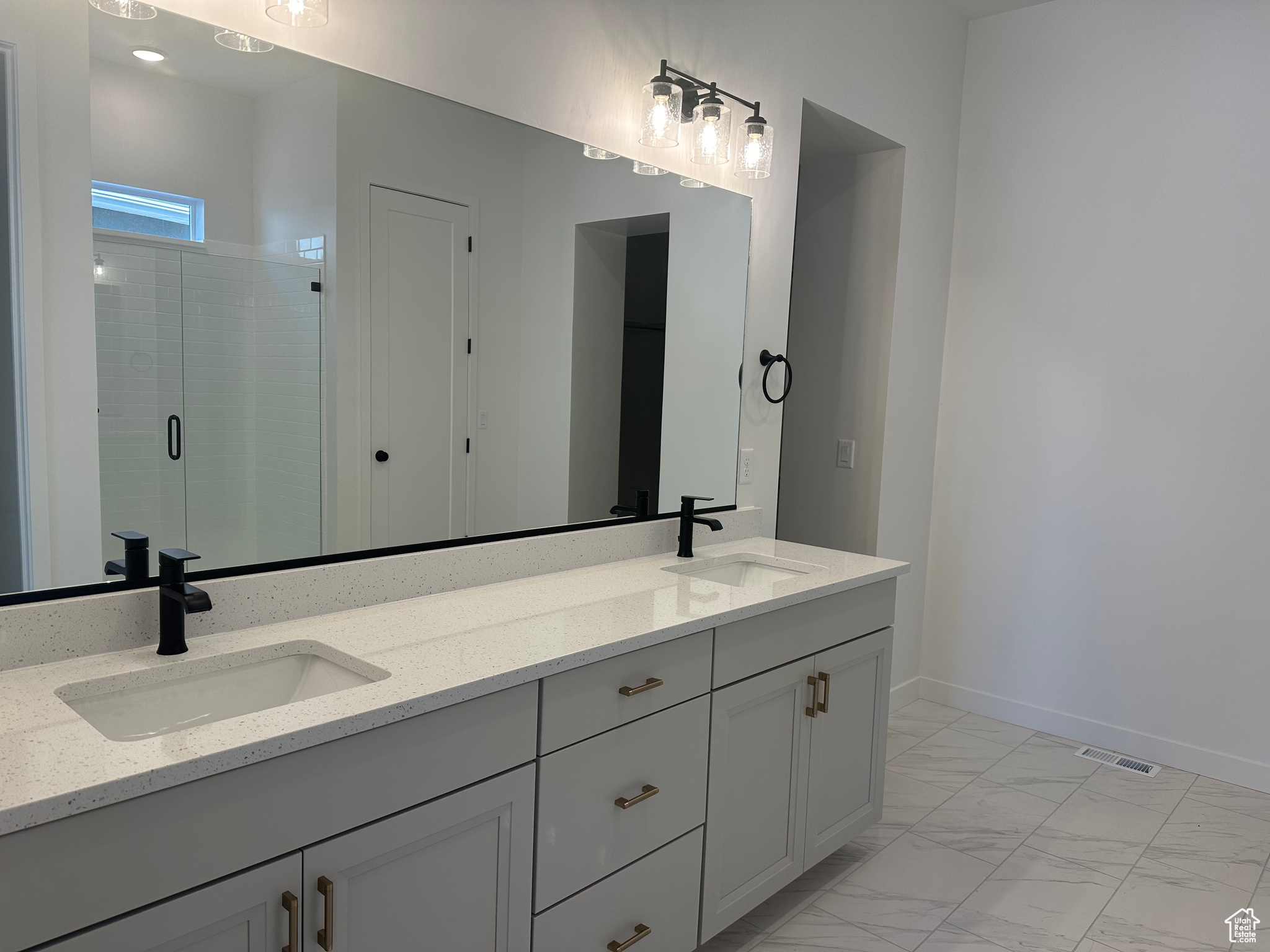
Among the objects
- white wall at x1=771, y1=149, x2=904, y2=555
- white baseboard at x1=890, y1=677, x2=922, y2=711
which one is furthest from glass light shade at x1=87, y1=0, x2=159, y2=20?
white baseboard at x1=890, y1=677, x2=922, y2=711

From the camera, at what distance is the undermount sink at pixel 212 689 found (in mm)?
1288

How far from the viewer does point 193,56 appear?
1.47 meters

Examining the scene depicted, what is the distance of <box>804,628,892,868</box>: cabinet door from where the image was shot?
2.22 meters

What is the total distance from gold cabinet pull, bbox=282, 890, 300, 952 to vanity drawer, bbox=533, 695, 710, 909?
17.3 inches

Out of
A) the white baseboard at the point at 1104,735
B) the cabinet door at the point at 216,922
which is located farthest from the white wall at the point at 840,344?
the cabinet door at the point at 216,922

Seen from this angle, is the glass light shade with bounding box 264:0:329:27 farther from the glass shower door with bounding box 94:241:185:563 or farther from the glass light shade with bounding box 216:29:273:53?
the glass shower door with bounding box 94:241:185:563

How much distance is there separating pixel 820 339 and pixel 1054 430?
0.99 m

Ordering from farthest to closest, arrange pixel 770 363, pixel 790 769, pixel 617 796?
pixel 770 363, pixel 790 769, pixel 617 796

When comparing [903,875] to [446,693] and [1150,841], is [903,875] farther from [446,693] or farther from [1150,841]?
[446,693]

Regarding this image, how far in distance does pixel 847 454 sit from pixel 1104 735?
146 cm

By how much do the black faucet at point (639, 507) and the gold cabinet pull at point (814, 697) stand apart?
0.64 metres

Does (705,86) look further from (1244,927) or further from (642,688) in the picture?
(1244,927)

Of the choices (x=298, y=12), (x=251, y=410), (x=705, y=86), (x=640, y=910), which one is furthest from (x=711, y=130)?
(x=640, y=910)

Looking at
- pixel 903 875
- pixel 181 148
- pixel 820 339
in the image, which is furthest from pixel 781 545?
pixel 181 148
